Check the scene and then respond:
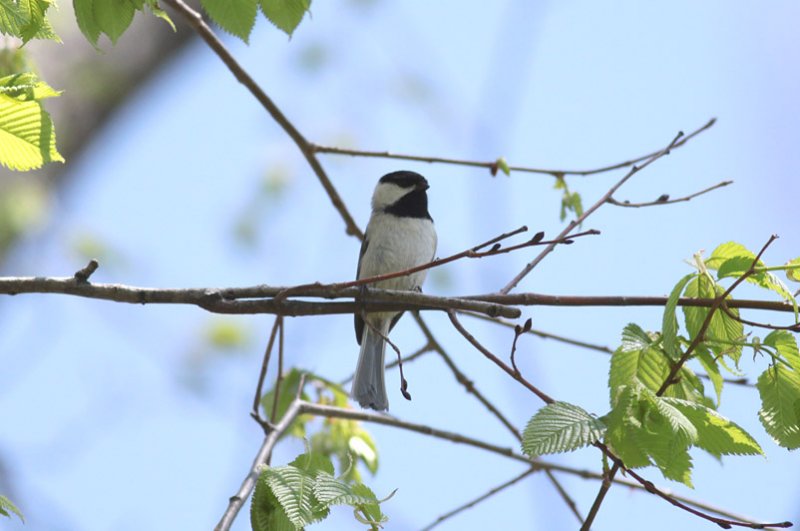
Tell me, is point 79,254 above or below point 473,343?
above

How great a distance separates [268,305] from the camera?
2590 millimetres

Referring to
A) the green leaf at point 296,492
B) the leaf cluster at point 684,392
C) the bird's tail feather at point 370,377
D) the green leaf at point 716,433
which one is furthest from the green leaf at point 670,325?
the bird's tail feather at point 370,377

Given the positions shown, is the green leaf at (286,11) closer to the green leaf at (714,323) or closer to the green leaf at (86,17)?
the green leaf at (86,17)

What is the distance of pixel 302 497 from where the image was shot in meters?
2.13

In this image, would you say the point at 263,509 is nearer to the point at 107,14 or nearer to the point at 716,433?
the point at 716,433

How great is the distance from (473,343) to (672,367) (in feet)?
1.83

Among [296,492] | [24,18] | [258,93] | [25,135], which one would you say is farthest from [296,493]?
[258,93]

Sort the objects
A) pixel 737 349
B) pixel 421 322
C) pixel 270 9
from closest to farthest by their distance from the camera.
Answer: pixel 737 349, pixel 270 9, pixel 421 322

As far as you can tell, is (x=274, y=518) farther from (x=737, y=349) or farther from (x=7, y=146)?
(x=737, y=349)

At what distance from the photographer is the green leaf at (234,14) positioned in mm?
2486

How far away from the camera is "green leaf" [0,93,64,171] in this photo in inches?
86.1

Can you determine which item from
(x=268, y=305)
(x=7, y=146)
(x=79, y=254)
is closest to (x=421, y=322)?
(x=268, y=305)

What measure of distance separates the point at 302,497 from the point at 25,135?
1185 millimetres

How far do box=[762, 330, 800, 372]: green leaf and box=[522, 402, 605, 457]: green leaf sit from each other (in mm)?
588
